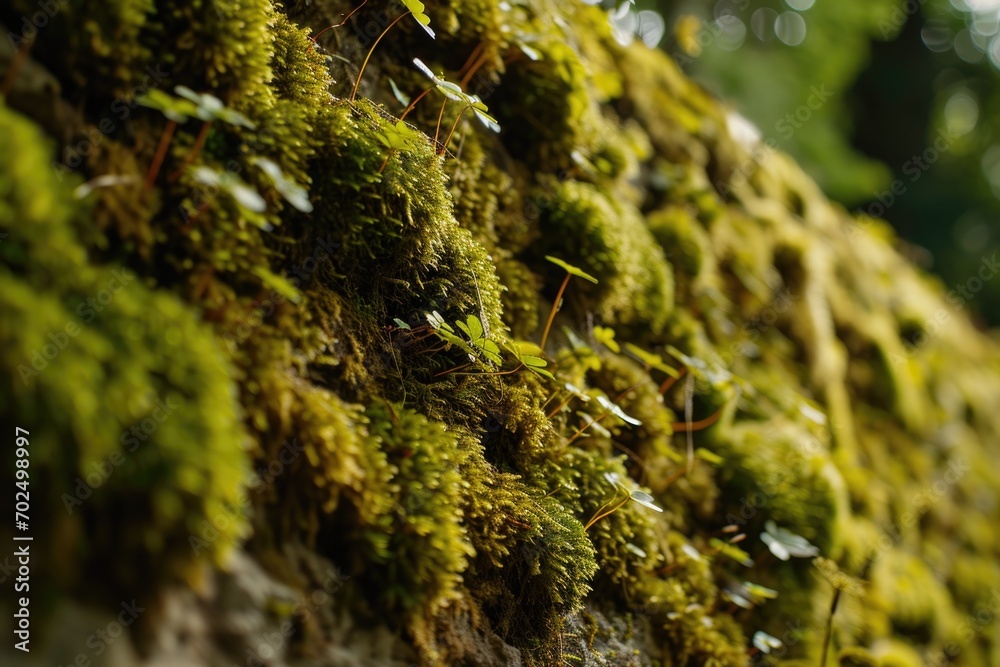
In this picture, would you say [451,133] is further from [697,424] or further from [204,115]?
[697,424]

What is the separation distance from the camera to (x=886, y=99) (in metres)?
12.7

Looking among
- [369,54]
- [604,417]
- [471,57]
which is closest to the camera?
[369,54]

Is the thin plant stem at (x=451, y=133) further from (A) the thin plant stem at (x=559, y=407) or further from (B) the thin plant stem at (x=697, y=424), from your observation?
(B) the thin plant stem at (x=697, y=424)

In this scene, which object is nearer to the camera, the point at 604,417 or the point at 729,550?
the point at 604,417

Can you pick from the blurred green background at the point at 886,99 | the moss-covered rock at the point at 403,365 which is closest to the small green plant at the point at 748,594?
the moss-covered rock at the point at 403,365

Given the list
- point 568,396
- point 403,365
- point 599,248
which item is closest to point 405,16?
point 599,248

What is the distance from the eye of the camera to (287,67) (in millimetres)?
1676

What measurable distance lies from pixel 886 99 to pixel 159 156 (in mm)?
14738

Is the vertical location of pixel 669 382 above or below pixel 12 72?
below

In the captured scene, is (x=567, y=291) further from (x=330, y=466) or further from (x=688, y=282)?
(x=330, y=466)

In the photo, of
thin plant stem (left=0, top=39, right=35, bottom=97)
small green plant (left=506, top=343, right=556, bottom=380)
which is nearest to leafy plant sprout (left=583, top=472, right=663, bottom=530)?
small green plant (left=506, top=343, right=556, bottom=380)

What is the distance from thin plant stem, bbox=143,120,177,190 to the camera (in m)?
1.30

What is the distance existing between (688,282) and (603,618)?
71.6 inches

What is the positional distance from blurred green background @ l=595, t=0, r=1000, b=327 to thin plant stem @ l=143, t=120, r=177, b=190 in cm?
704
